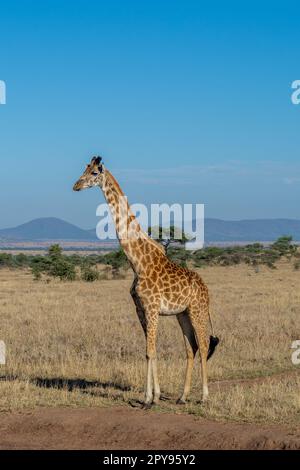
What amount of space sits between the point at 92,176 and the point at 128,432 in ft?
11.4

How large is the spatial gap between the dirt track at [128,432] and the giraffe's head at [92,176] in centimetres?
298

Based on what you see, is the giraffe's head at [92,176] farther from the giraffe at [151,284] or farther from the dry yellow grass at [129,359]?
the dry yellow grass at [129,359]

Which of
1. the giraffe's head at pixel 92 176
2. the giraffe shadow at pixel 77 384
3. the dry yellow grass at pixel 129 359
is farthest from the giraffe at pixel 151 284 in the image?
the giraffe shadow at pixel 77 384

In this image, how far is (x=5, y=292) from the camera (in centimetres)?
3030

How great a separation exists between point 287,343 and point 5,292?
17605 mm

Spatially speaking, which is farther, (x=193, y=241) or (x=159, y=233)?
(x=193, y=241)

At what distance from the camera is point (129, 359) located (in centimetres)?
1344

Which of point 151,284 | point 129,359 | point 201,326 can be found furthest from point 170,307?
point 129,359

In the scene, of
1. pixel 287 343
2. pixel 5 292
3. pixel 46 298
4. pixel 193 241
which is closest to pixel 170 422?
pixel 287 343

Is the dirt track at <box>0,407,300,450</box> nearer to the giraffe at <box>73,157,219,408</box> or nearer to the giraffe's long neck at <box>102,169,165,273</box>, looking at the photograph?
the giraffe at <box>73,157,219,408</box>

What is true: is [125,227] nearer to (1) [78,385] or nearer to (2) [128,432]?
(1) [78,385]

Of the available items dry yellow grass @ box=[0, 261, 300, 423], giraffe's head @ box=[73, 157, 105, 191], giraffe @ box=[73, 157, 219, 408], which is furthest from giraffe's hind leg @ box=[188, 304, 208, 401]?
giraffe's head @ box=[73, 157, 105, 191]

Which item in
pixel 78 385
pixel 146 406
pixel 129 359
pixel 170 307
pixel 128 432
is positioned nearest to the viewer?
pixel 128 432

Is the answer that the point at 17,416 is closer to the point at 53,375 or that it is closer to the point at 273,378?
the point at 53,375
